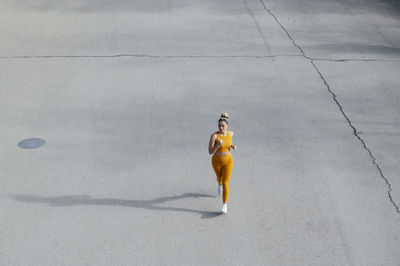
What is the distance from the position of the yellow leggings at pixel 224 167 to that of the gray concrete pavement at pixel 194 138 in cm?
45

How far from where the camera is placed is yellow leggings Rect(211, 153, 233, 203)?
21.2ft

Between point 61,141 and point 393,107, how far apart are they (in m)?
6.81

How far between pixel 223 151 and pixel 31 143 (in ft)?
12.9

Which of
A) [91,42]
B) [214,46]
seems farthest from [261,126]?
[91,42]

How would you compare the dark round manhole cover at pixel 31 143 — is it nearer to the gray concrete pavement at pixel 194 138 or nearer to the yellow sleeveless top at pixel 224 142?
the gray concrete pavement at pixel 194 138

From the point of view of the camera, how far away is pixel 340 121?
9289 millimetres

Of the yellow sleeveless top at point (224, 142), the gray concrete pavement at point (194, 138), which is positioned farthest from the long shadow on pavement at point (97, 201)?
the yellow sleeveless top at point (224, 142)

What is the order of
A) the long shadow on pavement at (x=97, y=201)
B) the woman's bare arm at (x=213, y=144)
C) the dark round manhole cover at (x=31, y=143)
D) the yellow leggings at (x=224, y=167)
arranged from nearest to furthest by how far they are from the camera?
the woman's bare arm at (x=213, y=144), the yellow leggings at (x=224, y=167), the long shadow on pavement at (x=97, y=201), the dark round manhole cover at (x=31, y=143)

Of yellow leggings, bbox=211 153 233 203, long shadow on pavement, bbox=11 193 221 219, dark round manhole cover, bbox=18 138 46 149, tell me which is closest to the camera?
yellow leggings, bbox=211 153 233 203

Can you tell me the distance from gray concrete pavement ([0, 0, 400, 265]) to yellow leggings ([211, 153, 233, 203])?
0.45 m

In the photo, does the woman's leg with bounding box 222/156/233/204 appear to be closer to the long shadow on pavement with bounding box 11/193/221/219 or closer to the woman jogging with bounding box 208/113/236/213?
the woman jogging with bounding box 208/113/236/213

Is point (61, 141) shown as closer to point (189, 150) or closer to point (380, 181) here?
point (189, 150)

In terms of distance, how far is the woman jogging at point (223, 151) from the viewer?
630cm

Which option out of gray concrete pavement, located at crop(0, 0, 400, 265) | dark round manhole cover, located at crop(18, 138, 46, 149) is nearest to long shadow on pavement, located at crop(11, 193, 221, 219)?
gray concrete pavement, located at crop(0, 0, 400, 265)
